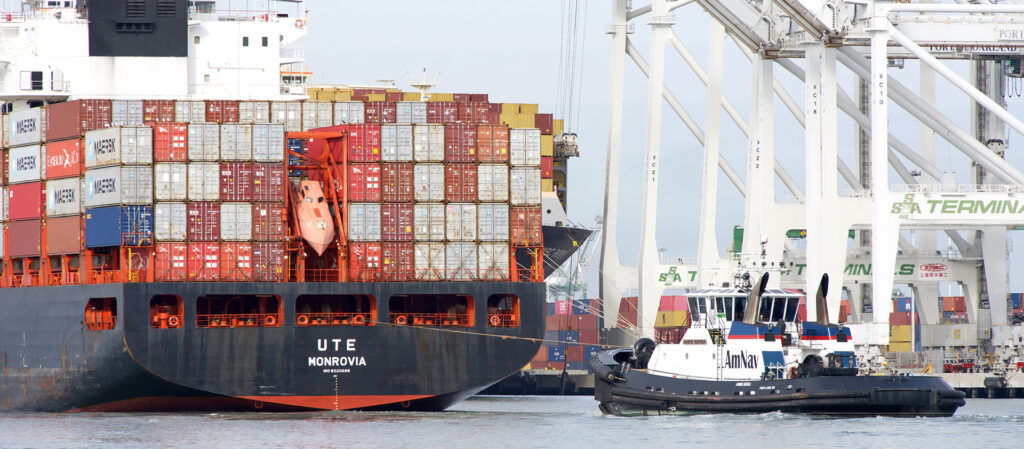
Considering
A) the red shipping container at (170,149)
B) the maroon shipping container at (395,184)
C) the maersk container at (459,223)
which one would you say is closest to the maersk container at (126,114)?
the red shipping container at (170,149)

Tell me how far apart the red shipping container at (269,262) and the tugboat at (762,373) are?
32.6ft

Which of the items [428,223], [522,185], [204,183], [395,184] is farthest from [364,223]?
[522,185]

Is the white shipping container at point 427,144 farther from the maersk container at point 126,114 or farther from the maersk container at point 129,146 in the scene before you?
the maersk container at point 126,114

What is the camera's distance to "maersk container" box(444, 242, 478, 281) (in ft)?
168

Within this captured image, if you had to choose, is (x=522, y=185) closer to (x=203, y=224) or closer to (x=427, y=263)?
(x=427, y=263)

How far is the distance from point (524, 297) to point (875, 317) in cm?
1118

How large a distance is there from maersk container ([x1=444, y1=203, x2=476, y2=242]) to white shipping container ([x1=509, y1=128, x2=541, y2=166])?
2.22 meters

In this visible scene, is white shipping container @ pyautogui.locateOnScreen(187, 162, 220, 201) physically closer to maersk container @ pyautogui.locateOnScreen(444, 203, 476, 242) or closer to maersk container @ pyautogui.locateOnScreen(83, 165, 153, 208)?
→ maersk container @ pyautogui.locateOnScreen(83, 165, 153, 208)

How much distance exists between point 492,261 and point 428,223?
222 cm

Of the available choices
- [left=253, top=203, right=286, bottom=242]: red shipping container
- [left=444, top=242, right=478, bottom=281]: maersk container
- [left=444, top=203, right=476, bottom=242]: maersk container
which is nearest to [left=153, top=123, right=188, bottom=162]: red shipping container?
[left=253, top=203, right=286, bottom=242]: red shipping container

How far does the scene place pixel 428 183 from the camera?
5147cm

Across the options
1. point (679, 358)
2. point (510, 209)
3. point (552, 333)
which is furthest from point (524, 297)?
point (552, 333)

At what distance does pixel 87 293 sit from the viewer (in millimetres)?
51656

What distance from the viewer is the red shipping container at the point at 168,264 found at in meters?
50.1
